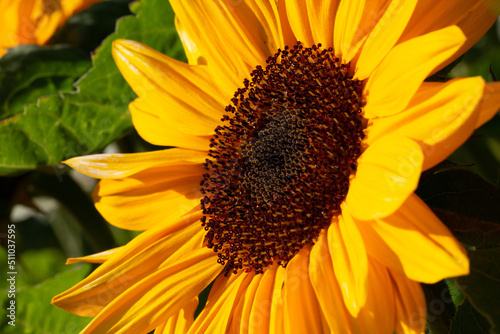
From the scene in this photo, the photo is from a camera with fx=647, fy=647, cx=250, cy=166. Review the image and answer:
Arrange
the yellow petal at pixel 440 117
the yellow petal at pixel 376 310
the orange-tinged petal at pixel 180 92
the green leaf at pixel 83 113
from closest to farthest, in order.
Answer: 1. the yellow petal at pixel 440 117
2. the yellow petal at pixel 376 310
3. the orange-tinged petal at pixel 180 92
4. the green leaf at pixel 83 113

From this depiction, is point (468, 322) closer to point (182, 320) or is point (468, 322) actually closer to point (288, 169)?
point (288, 169)

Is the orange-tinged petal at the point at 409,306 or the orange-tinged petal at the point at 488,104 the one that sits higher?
the orange-tinged petal at the point at 488,104

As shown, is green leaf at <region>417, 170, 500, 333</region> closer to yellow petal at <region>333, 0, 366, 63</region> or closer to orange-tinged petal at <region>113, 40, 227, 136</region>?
yellow petal at <region>333, 0, 366, 63</region>

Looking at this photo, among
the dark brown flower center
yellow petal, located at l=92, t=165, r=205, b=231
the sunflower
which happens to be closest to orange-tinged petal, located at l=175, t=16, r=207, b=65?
the sunflower

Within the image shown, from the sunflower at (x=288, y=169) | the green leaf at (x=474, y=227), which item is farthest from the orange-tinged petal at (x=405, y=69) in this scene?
the green leaf at (x=474, y=227)

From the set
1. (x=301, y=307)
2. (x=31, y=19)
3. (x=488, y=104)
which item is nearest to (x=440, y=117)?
(x=488, y=104)

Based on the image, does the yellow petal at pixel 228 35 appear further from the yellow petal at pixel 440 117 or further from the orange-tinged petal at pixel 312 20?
the yellow petal at pixel 440 117
